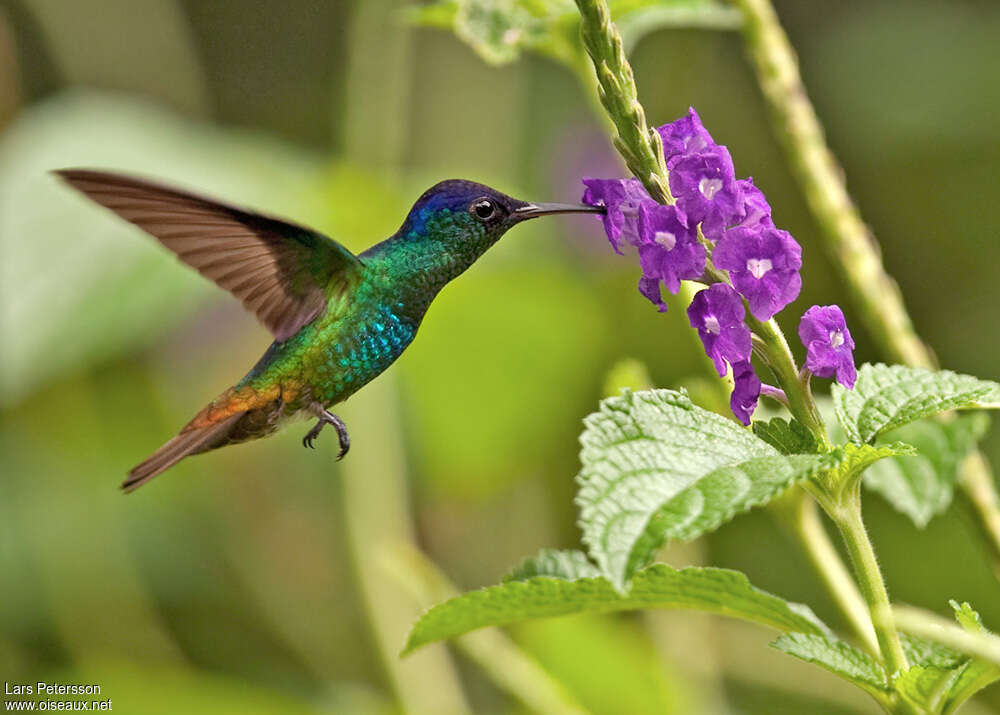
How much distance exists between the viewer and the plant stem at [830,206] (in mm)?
1356

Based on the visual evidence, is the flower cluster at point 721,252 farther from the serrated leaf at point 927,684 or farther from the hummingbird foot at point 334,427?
the hummingbird foot at point 334,427

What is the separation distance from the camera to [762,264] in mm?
872

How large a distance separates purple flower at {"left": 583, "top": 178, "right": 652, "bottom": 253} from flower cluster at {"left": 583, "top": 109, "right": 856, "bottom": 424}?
1 cm

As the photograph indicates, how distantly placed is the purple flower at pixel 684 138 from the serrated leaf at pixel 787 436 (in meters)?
0.22

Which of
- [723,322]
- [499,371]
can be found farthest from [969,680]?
[499,371]

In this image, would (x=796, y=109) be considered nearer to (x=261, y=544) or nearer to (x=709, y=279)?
(x=709, y=279)

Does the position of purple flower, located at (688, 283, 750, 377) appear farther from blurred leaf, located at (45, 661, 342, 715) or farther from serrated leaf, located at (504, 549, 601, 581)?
blurred leaf, located at (45, 661, 342, 715)

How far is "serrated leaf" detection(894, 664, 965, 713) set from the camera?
0.87m

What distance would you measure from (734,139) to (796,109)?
224 centimetres

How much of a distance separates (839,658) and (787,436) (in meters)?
0.18

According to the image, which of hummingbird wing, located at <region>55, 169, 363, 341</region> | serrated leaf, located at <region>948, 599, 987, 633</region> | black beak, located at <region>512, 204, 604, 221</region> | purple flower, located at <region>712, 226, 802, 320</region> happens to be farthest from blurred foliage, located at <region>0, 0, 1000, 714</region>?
purple flower, located at <region>712, 226, 802, 320</region>

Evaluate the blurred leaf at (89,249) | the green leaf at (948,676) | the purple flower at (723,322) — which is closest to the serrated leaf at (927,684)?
the green leaf at (948,676)

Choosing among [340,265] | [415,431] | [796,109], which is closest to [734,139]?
[415,431]

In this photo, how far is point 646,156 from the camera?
87 centimetres
